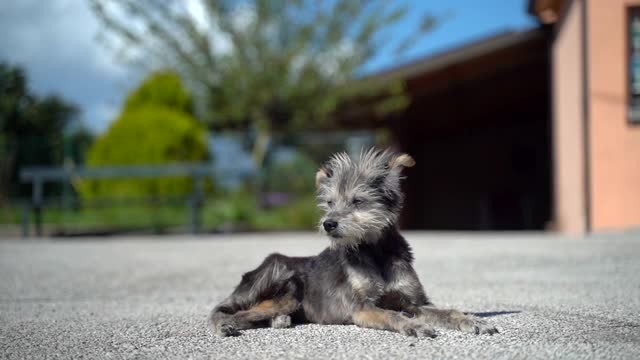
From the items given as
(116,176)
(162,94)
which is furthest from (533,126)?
(116,176)

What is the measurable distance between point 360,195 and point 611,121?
8.83m

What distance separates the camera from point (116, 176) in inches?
754

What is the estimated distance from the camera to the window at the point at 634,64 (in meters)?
12.2

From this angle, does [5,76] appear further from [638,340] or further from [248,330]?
[638,340]

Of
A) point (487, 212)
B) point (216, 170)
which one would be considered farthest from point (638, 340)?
point (487, 212)

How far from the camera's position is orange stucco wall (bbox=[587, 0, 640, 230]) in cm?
1222

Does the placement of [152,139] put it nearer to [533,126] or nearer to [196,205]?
[196,205]

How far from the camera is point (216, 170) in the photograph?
1812cm

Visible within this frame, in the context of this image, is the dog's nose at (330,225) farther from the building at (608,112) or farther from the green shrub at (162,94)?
the green shrub at (162,94)

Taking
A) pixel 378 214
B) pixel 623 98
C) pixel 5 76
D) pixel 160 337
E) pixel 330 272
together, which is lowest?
pixel 160 337

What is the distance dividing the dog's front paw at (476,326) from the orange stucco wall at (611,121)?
28.6 feet

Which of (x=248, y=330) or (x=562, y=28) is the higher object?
(x=562, y=28)

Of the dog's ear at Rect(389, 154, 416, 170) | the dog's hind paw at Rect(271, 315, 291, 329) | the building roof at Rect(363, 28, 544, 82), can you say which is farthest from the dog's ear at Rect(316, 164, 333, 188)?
the building roof at Rect(363, 28, 544, 82)

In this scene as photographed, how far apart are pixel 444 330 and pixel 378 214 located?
0.86 metres
